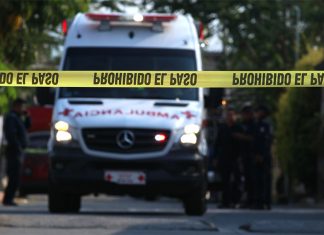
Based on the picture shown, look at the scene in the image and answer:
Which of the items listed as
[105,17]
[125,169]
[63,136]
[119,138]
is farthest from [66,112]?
[105,17]

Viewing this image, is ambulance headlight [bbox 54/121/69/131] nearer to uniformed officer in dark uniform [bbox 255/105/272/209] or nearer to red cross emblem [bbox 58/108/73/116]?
red cross emblem [bbox 58/108/73/116]

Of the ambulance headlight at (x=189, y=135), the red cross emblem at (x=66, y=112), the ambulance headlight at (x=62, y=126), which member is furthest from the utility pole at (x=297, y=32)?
the ambulance headlight at (x=62, y=126)

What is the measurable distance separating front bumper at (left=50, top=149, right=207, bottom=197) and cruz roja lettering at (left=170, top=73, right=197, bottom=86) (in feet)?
12.4

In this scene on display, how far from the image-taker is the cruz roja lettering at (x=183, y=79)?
1278 centimetres

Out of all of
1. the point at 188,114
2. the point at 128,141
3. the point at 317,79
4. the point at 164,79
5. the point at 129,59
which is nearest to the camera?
the point at 317,79

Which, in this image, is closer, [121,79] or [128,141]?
[121,79]

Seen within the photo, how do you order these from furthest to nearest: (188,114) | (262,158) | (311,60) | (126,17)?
(311,60) → (262,158) → (126,17) → (188,114)

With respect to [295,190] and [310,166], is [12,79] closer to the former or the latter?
[310,166]

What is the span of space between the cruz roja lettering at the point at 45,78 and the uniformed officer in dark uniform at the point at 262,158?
8362 mm

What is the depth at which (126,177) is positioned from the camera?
16.7m

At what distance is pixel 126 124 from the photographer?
16.4 m

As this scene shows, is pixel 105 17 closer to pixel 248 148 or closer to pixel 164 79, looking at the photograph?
pixel 248 148

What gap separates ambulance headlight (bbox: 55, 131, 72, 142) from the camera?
16.5 metres

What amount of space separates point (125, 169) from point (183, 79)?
4010mm
